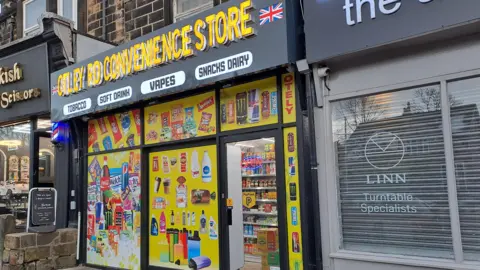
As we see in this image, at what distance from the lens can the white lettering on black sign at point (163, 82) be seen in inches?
257

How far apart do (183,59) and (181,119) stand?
1.12 meters

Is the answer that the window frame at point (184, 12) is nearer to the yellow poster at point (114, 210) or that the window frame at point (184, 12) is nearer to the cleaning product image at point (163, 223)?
the yellow poster at point (114, 210)

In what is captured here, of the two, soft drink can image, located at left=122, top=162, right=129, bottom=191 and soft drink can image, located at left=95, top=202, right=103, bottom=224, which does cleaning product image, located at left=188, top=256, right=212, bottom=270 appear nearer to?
soft drink can image, located at left=122, top=162, right=129, bottom=191

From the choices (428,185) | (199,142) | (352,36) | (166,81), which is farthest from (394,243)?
(166,81)

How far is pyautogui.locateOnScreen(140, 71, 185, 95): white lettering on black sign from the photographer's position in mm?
6527

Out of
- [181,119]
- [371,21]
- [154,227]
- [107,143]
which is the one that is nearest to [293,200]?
[371,21]

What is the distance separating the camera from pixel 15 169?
1077 cm

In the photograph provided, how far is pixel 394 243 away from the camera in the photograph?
187 inches

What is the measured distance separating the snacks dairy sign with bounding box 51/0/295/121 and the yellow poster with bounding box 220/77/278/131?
0.47 meters

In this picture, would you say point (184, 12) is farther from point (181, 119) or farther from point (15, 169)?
point (15, 169)

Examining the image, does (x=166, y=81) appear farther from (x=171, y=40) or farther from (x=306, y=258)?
(x=306, y=258)

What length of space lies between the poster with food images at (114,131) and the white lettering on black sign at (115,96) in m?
0.50

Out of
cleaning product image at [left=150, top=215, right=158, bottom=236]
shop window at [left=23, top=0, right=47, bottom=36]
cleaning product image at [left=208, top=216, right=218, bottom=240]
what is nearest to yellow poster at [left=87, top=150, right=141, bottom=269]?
cleaning product image at [left=150, top=215, right=158, bottom=236]

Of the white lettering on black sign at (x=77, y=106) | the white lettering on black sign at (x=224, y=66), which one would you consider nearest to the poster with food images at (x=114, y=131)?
the white lettering on black sign at (x=77, y=106)
